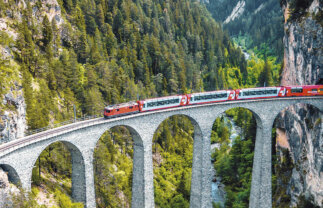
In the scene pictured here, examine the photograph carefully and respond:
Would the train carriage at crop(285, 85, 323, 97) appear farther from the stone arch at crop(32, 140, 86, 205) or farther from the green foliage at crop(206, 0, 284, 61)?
the green foliage at crop(206, 0, 284, 61)

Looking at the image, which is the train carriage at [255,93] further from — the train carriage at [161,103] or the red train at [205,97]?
the train carriage at [161,103]

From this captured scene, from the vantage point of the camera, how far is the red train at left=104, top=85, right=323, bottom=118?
4150cm

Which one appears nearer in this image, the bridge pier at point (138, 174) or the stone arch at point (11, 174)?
the stone arch at point (11, 174)

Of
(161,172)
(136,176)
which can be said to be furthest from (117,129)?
(136,176)

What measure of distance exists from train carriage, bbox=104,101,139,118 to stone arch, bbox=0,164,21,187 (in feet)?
40.4

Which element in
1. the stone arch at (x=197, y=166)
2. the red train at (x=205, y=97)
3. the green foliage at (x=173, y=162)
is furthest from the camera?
the green foliage at (x=173, y=162)

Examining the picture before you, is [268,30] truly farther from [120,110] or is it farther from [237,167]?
[120,110]

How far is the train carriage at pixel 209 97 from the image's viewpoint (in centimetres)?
4531

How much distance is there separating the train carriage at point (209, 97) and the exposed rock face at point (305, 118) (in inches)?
475

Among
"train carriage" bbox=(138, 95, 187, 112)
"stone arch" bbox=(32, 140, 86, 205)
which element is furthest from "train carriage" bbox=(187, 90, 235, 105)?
"stone arch" bbox=(32, 140, 86, 205)

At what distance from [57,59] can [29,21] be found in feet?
29.2

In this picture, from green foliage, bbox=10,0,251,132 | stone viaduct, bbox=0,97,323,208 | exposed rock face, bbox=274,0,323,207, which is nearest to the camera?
stone viaduct, bbox=0,97,323,208

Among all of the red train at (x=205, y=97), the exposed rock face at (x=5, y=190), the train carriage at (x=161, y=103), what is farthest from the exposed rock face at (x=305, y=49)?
the exposed rock face at (x=5, y=190)

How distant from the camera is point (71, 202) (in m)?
39.1
